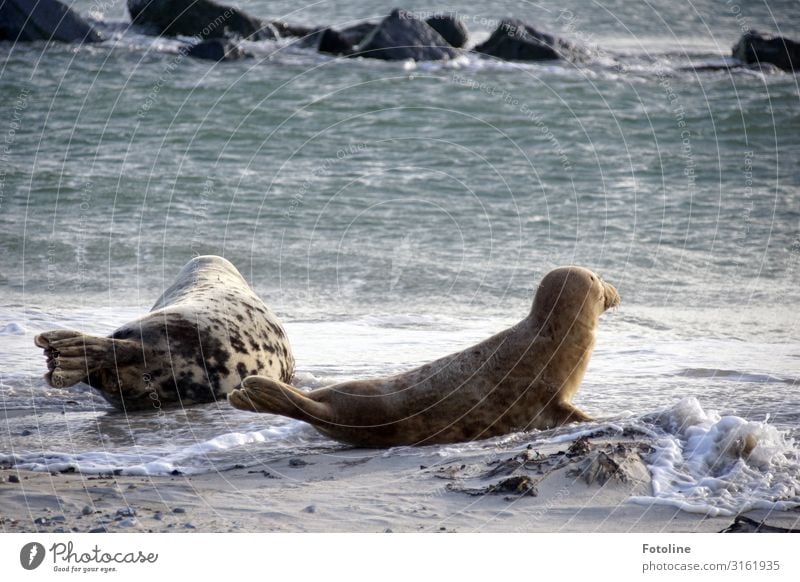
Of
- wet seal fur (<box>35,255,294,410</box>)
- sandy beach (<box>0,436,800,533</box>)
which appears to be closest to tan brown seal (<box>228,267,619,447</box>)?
sandy beach (<box>0,436,800,533</box>)

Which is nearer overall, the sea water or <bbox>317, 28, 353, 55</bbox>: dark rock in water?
the sea water

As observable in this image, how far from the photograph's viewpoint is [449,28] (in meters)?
19.3

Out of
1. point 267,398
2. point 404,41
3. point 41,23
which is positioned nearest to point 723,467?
point 267,398

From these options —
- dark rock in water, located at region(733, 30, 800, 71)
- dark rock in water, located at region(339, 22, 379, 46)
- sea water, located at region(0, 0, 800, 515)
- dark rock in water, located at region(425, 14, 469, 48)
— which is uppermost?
dark rock in water, located at region(733, 30, 800, 71)

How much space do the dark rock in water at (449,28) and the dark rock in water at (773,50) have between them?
4704 millimetres

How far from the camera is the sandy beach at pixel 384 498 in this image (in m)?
4.95

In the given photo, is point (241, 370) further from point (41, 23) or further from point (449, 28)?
point (41, 23)

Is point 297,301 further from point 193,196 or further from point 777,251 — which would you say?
point 777,251

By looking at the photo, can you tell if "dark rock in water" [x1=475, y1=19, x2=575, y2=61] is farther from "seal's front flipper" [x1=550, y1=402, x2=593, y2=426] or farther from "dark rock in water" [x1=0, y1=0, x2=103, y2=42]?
"seal's front flipper" [x1=550, y1=402, x2=593, y2=426]

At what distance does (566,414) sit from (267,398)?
1723 millimetres

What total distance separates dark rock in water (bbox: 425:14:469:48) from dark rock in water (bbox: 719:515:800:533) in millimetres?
14999

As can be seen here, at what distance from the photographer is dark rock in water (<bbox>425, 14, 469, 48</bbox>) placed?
19094mm

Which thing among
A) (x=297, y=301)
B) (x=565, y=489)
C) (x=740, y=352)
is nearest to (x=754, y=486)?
(x=565, y=489)
